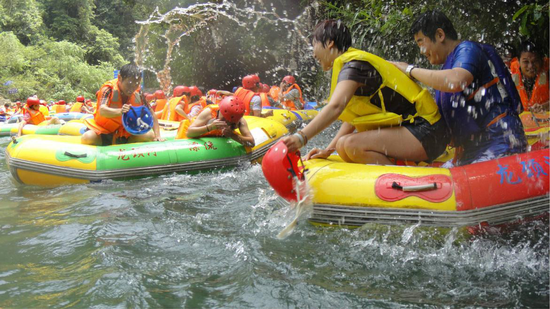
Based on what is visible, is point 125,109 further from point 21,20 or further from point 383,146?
point 21,20

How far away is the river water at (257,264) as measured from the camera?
2486mm

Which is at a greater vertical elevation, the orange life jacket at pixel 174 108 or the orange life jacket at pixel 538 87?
the orange life jacket at pixel 538 87

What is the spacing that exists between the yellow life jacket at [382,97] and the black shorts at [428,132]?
30mm

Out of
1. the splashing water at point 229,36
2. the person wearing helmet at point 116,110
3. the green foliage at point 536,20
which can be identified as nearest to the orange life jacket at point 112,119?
the person wearing helmet at point 116,110

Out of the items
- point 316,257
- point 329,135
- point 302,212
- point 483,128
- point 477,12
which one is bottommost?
point 329,135

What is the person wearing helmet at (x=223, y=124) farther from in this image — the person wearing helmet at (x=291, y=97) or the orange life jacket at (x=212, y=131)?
the person wearing helmet at (x=291, y=97)

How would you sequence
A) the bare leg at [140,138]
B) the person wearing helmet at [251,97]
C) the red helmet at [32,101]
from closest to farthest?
the bare leg at [140,138] → the person wearing helmet at [251,97] → the red helmet at [32,101]

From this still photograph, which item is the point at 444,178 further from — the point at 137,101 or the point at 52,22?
the point at 52,22

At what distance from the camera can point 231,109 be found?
579 cm

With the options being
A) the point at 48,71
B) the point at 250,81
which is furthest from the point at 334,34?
the point at 48,71

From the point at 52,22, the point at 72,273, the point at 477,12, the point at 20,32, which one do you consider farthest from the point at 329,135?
the point at 52,22

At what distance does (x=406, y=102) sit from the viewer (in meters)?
3.24

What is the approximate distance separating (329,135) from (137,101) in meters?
4.63

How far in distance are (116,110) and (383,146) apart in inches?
147
